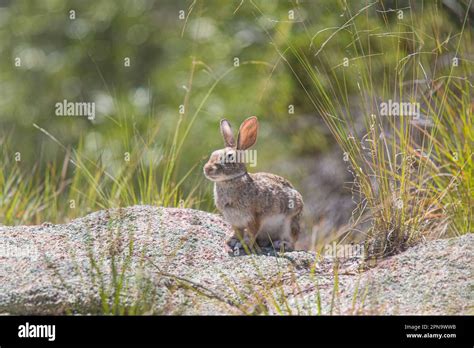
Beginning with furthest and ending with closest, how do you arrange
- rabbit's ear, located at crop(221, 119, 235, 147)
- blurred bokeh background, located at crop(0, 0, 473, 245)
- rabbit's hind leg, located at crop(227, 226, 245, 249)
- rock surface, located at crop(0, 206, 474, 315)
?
1. blurred bokeh background, located at crop(0, 0, 473, 245)
2. rabbit's ear, located at crop(221, 119, 235, 147)
3. rabbit's hind leg, located at crop(227, 226, 245, 249)
4. rock surface, located at crop(0, 206, 474, 315)

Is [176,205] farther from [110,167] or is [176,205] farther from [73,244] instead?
[110,167]

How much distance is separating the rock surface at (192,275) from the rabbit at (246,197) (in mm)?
169

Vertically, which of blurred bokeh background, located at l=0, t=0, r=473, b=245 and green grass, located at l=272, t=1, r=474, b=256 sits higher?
blurred bokeh background, located at l=0, t=0, r=473, b=245

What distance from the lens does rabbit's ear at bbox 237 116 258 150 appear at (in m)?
5.16

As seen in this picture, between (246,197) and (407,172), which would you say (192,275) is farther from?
(407,172)

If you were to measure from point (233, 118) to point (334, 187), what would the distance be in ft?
4.46

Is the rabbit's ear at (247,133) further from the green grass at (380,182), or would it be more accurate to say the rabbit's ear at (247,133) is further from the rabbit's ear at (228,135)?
the green grass at (380,182)

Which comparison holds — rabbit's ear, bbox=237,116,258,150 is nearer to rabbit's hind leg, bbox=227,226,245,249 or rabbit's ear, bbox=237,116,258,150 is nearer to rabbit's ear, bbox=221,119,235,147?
rabbit's ear, bbox=221,119,235,147

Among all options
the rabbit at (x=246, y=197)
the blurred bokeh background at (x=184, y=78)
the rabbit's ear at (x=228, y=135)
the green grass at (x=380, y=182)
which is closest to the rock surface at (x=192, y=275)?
the green grass at (x=380, y=182)

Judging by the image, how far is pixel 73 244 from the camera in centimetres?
496

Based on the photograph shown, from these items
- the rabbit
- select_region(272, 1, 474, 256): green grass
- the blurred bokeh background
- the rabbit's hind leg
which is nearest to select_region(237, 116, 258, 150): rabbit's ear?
the rabbit
